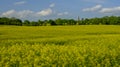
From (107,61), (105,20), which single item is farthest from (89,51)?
(105,20)

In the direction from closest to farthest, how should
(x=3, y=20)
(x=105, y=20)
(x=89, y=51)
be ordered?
(x=89, y=51)
(x=3, y=20)
(x=105, y=20)

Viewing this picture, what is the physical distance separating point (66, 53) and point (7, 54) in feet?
7.44

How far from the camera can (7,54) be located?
14.0m

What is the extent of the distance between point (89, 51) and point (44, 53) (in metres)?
2.11

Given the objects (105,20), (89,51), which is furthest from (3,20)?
(89,51)

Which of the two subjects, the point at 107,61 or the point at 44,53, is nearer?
the point at 107,61

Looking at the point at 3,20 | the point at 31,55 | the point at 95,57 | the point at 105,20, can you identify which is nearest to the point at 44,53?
the point at 31,55

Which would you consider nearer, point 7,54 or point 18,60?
point 18,60

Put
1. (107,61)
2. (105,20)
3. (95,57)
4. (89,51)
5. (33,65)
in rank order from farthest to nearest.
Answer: (105,20) → (89,51) → (95,57) → (107,61) → (33,65)

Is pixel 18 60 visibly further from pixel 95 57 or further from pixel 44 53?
pixel 95 57

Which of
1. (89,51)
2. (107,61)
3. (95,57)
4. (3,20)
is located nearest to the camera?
(107,61)

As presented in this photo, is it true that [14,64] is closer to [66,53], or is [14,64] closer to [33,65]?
[33,65]

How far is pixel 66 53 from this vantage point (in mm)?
14672

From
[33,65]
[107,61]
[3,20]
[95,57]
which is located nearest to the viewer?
[33,65]
